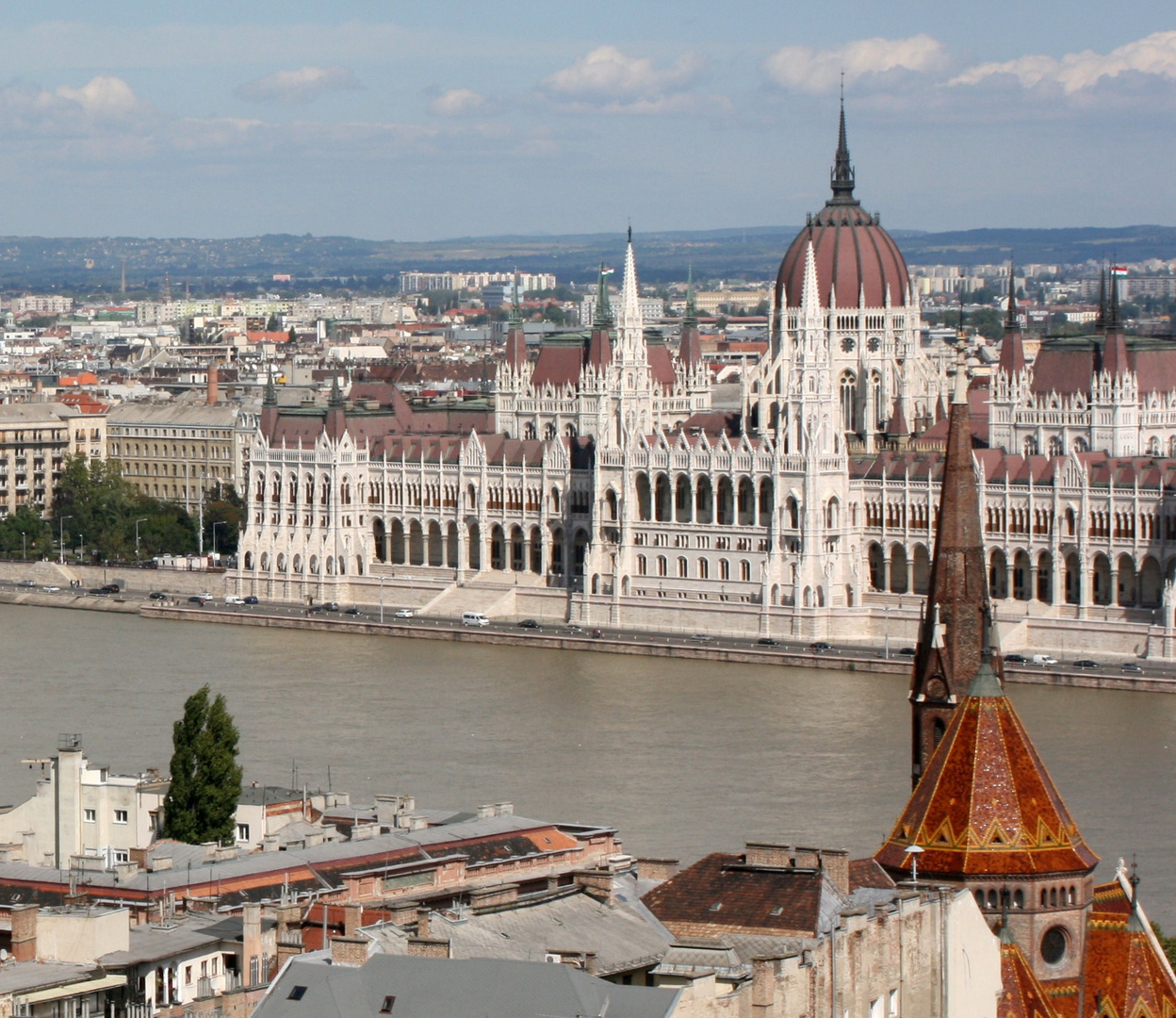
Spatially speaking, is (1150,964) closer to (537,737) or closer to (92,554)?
(537,737)

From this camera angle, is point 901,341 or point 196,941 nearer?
point 196,941

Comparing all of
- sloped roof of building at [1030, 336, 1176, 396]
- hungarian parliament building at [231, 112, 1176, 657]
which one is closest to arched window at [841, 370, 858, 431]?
hungarian parliament building at [231, 112, 1176, 657]

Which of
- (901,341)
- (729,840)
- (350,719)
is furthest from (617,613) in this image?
(729,840)

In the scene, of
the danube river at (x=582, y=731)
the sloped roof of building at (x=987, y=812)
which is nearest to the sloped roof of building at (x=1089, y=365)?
the danube river at (x=582, y=731)

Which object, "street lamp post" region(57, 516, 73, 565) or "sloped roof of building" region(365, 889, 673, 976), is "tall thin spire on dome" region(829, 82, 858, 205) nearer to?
"street lamp post" region(57, 516, 73, 565)

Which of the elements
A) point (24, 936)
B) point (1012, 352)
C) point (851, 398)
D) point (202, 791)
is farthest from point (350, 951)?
point (851, 398)

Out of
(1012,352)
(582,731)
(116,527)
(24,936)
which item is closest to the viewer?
(24,936)

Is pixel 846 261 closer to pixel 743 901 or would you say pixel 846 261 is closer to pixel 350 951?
pixel 743 901
